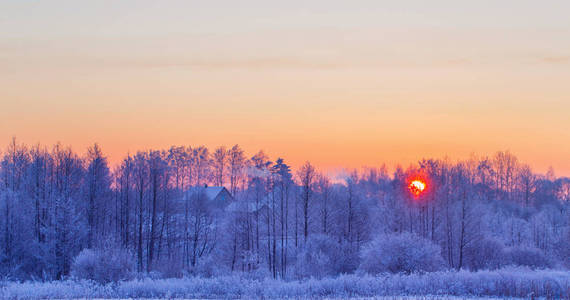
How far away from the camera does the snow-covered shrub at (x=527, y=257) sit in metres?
45.5

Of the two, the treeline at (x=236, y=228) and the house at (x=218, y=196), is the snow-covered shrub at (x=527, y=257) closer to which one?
the treeline at (x=236, y=228)

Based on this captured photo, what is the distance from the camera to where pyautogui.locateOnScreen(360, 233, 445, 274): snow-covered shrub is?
35.4 m

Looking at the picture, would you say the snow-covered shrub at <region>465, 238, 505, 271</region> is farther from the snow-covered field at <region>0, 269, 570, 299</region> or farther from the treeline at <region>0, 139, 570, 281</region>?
the snow-covered field at <region>0, 269, 570, 299</region>

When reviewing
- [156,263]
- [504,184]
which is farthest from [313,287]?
[504,184]

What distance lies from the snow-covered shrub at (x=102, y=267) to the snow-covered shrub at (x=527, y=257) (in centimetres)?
3153

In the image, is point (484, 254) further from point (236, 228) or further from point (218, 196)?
point (218, 196)

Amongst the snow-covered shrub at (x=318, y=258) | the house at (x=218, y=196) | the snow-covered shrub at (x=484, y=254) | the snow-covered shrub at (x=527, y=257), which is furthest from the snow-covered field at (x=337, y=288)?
the house at (x=218, y=196)

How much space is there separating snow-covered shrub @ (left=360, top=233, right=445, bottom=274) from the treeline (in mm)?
68

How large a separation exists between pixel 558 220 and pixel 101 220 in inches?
2220

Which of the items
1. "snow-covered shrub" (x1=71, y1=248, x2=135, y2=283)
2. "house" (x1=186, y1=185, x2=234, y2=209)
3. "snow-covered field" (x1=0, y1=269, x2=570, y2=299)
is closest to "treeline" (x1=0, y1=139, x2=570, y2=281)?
"snow-covered shrub" (x1=71, y1=248, x2=135, y2=283)

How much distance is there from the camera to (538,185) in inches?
4156

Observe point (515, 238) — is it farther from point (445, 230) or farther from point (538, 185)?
point (538, 185)

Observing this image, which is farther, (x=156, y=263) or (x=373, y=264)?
(x=156, y=263)

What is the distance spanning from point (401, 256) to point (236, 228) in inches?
892
